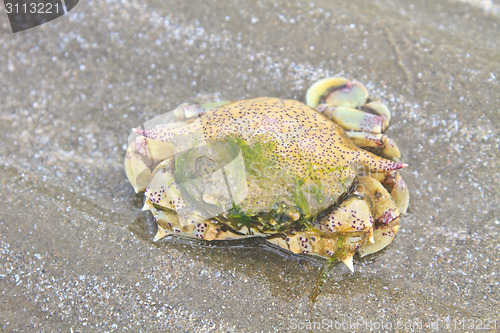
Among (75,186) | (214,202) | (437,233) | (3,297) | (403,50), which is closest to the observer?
(214,202)

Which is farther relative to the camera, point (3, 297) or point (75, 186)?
point (75, 186)

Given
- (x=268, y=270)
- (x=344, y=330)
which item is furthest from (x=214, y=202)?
(x=344, y=330)

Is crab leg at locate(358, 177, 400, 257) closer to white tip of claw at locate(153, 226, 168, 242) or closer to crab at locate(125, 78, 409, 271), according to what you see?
crab at locate(125, 78, 409, 271)

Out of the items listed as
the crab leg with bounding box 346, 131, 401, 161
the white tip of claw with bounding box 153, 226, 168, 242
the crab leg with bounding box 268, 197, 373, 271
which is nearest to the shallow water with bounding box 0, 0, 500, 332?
the white tip of claw with bounding box 153, 226, 168, 242

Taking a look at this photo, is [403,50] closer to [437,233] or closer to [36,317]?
[437,233]

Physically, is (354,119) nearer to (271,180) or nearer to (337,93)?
(337,93)

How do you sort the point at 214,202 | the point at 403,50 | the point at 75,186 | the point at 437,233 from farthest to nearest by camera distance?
1. the point at 403,50
2. the point at 75,186
3. the point at 437,233
4. the point at 214,202
